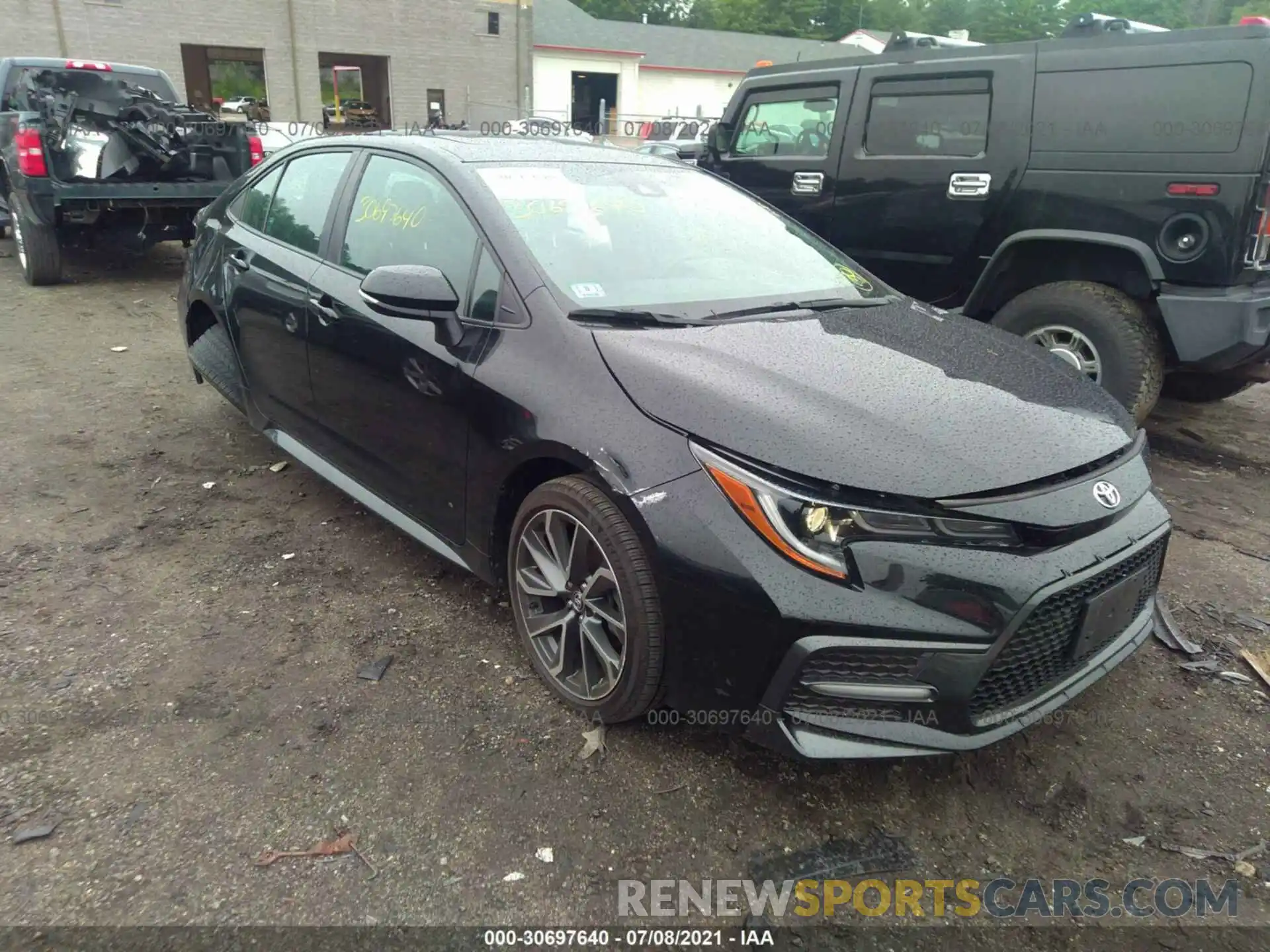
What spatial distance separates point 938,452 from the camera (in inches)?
83.3

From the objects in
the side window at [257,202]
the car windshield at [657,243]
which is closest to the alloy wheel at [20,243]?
the side window at [257,202]

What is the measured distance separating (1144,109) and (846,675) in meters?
3.86

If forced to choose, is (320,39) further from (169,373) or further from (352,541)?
(352,541)

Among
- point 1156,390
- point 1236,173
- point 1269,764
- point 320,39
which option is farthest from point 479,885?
point 320,39

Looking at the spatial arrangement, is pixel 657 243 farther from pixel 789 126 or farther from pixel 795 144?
pixel 789 126

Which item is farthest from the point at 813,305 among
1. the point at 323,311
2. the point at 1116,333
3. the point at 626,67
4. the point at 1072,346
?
the point at 626,67

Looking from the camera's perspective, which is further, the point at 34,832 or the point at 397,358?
the point at 397,358

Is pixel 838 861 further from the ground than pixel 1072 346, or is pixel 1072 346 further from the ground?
pixel 1072 346

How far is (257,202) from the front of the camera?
4.12 meters

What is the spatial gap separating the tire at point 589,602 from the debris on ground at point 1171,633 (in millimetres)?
1899

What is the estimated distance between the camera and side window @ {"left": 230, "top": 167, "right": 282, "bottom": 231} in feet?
13.2

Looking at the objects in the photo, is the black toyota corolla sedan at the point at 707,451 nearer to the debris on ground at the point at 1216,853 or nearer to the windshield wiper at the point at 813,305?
the windshield wiper at the point at 813,305

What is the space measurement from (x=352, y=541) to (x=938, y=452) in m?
2.55

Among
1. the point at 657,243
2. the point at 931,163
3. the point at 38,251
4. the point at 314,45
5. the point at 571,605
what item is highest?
the point at 314,45
